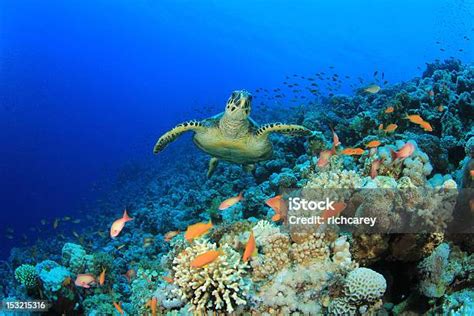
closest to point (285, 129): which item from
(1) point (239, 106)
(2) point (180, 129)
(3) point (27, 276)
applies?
(1) point (239, 106)

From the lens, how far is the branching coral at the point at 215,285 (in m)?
2.79

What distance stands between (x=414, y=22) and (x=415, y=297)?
91884mm

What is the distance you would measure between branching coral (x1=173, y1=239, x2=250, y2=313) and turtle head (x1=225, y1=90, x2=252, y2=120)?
3.85 meters

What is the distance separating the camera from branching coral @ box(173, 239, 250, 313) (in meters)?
2.79

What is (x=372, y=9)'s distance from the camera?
7894 cm

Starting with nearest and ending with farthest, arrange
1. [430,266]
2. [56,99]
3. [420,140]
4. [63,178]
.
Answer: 1. [430,266]
2. [420,140]
3. [63,178]
4. [56,99]

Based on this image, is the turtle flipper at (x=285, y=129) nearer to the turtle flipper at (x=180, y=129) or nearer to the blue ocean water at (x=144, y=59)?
the turtle flipper at (x=180, y=129)

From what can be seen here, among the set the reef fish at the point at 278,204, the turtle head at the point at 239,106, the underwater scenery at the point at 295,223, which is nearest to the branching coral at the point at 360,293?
the underwater scenery at the point at 295,223

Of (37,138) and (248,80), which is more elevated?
(248,80)

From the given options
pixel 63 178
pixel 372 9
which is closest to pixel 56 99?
pixel 63 178

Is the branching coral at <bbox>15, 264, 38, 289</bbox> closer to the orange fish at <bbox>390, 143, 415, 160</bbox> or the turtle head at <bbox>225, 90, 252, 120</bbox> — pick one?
the turtle head at <bbox>225, 90, 252, 120</bbox>

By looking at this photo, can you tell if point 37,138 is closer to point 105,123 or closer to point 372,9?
point 105,123

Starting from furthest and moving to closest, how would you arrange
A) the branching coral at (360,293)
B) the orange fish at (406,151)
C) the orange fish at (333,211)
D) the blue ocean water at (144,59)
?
the blue ocean water at (144,59) < the orange fish at (406,151) < the orange fish at (333,211) < the branching coral at (360,293)

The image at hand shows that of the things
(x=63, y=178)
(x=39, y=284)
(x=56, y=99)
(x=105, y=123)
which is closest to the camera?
(x=39, y=284)
